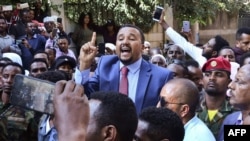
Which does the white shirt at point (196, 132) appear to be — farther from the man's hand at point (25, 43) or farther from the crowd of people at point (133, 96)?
the man's hand at point (25, 43)

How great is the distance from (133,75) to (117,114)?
171 cm

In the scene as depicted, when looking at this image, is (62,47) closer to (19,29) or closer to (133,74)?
(19,29)

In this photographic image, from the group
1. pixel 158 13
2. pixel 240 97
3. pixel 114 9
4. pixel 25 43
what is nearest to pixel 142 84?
pixel 240 97

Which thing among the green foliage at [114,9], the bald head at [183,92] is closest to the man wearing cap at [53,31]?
the green foliage at [114,9]

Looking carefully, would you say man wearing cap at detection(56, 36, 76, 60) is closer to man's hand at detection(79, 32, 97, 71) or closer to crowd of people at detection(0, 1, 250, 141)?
crowd of people at detection(0, 1, 250, 141)

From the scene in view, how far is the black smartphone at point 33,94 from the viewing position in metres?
1.59

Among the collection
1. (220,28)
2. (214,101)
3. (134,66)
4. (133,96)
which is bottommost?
(220,28)

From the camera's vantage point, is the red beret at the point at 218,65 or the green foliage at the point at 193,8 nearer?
the red beret at the point at 218,65

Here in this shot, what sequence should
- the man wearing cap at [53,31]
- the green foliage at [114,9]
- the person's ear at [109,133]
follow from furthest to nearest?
the green foliage at [114,9] → the man wearing cap at [53,31] → the person's ear at [109,133]

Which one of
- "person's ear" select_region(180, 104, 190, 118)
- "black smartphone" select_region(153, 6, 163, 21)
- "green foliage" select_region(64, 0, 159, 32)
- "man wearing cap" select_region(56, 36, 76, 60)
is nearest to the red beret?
"person's ear" select_region(180, 104, 190, 118)

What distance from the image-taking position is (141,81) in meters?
3.85

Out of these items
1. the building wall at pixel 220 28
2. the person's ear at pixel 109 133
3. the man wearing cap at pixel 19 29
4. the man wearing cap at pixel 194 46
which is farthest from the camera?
the building wall at pixel 220 28

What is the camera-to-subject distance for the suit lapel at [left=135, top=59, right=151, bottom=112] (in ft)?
12.3

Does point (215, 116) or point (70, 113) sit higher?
point (70, 113)
